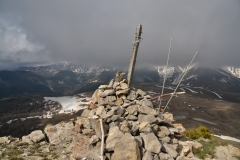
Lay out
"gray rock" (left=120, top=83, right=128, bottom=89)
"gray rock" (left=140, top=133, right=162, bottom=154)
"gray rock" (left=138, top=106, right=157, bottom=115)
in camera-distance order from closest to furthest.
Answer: "gray rock" (left=140, top=133, right=162, bottom=154) → "gray rock" (left=138, top=106, right=157, bottom=115) → "gray rock" (left=120, top=83, right=128, bottom=89)

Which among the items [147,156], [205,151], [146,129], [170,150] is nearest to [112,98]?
[146,129]

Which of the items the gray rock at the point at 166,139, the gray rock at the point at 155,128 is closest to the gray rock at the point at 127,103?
the gray rock at the point at 155,128

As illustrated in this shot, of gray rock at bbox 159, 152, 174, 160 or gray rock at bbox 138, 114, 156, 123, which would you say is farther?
gray rock at bbox 138, 114, 156, 123

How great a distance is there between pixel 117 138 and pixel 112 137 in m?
0.47

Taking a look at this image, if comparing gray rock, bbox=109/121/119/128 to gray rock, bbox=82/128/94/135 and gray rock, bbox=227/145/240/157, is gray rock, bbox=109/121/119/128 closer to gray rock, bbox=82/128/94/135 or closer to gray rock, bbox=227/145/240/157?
gray rock, bbox=82/128/94/135

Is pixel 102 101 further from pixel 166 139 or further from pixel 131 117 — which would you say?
pixel 166 139

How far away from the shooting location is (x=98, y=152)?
1341cm

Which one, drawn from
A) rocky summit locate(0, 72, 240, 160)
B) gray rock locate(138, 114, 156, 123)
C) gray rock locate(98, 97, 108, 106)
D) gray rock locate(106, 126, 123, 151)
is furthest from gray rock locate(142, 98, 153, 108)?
gray rock locate(106, 126, 123, 151)

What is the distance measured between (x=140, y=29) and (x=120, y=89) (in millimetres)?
7473

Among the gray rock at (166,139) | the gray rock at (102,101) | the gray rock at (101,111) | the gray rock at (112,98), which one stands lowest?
the gray rock at (166,139)

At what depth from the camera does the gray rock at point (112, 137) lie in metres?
13.2

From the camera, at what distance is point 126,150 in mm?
12289

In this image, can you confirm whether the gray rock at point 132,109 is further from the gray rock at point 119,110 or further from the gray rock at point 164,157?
the gray rock at point 164,157

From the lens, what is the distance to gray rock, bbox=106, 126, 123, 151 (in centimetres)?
1318
